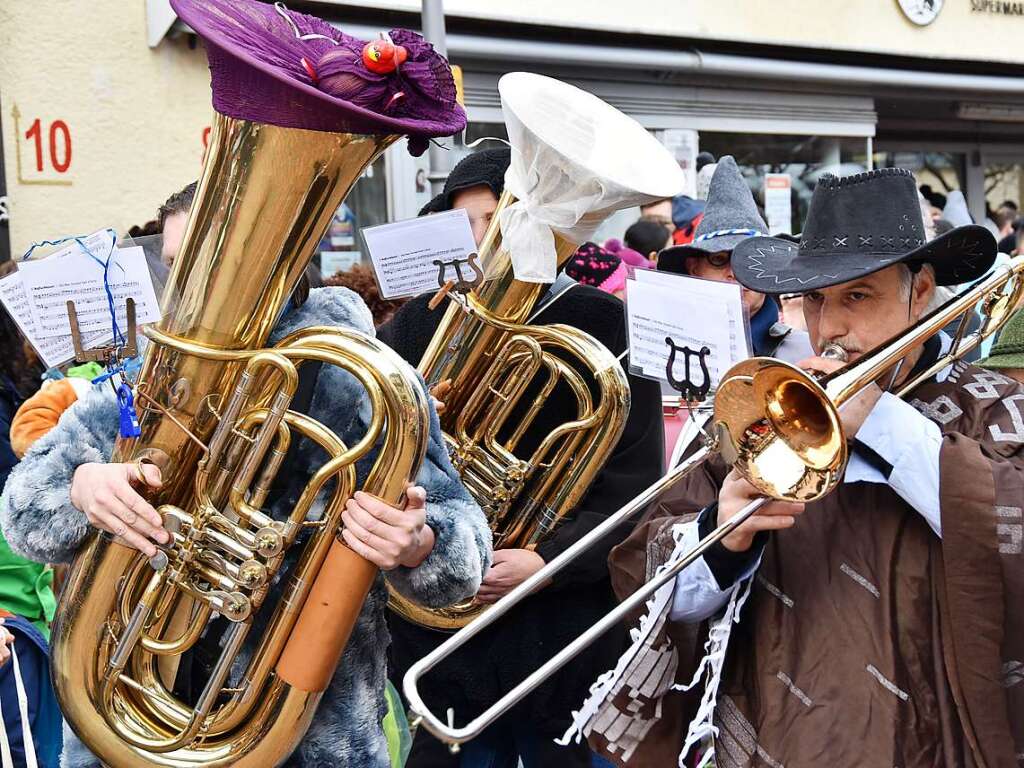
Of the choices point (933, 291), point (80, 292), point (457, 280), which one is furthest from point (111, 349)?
point (933, 291)

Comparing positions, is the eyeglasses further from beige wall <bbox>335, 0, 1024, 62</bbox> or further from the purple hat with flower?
beige wall <bbox>335, 0, 1024, 62</bbox>

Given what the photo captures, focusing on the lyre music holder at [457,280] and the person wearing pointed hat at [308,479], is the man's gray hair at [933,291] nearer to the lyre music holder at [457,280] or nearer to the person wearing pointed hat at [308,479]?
the person wearing pointed hat at [308,479]

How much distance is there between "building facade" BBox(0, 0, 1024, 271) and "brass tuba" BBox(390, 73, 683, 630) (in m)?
2.88

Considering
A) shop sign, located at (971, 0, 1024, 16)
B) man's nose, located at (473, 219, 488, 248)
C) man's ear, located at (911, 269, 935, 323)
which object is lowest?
man's nose, located at (473, 219, 488, 248)

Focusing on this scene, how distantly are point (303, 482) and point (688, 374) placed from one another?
80 cm

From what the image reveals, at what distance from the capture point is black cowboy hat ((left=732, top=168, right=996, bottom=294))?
2117 millimetres

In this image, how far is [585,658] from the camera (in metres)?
3.03

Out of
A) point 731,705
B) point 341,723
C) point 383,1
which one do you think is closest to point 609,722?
point 731,705

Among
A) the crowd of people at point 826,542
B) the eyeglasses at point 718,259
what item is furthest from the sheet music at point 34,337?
the eyeglasses at point 718,259

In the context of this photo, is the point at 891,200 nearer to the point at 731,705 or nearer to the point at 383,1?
the point at 731,705

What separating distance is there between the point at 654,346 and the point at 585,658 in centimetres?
100

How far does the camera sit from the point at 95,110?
23.2 ft

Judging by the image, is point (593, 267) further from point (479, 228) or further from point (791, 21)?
point (791, 21)

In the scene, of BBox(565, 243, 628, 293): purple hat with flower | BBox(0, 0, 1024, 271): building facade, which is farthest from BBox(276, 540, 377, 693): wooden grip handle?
BBox(0, 0, 1024, 271): building facade
